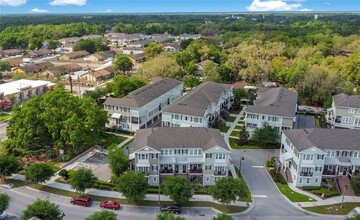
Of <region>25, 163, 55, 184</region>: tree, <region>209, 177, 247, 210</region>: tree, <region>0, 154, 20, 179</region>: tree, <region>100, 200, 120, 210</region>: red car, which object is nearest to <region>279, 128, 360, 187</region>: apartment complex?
<region>209, 177, 247, 210</region>: tree

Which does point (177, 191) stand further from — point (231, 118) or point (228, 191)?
point (231, 118)

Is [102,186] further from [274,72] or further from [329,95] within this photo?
[274,72]

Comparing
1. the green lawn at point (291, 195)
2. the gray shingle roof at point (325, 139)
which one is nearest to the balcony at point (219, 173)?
the green lawn at point (291, 195)

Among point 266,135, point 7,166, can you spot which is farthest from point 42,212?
point 266,135

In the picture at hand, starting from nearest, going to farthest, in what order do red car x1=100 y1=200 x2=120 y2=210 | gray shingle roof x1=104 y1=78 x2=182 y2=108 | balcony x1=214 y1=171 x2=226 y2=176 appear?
red car x1=100 y1=200 x2=120 y2=210
balcony x1=214 y1=171 x2=226 y2=176
gray shingle roof x1=104 y1=78 x2=182 y2=108

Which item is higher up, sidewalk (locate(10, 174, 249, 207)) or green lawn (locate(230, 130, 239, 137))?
green lawn (locate(230, 130, 239, 137))

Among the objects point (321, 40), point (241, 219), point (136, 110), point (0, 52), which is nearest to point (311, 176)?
point (241, 219)

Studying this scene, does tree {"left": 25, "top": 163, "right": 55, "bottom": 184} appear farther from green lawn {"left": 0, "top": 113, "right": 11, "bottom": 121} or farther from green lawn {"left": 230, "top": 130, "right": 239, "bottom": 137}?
green lawn {"left": 230, "top": 130, "right": 239, "bottom": 137}
